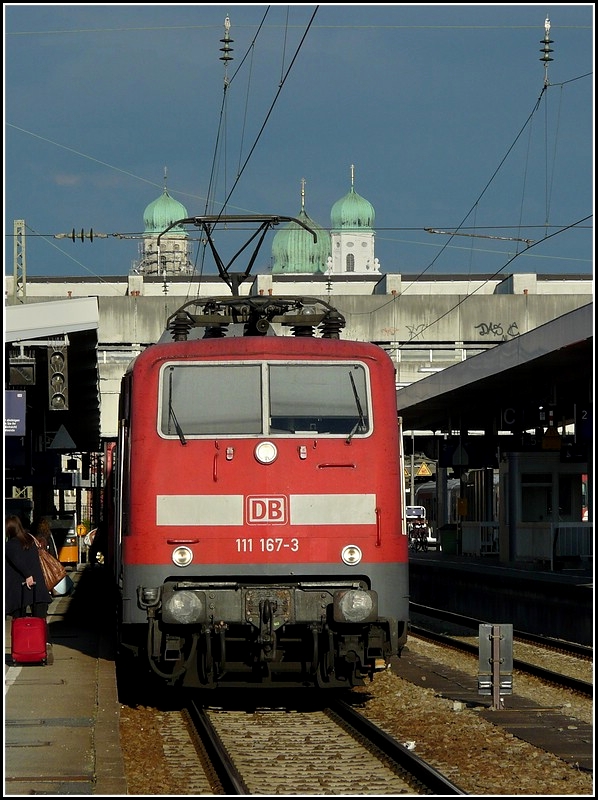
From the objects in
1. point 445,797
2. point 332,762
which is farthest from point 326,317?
point 445,797

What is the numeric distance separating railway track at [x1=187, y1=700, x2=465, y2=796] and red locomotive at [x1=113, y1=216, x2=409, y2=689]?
17.5 inches

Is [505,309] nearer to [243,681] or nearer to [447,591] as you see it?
[447,591]

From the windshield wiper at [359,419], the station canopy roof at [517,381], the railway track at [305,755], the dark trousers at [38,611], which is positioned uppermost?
the station canopy roof at [517,381]

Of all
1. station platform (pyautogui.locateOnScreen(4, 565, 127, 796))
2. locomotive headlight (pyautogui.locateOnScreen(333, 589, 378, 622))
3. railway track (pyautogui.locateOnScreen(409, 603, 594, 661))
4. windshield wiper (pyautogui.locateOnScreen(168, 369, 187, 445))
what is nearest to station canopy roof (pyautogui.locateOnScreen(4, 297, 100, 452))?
station platform (pyautogui.locateOnScreen(4, 565, 127, 796))

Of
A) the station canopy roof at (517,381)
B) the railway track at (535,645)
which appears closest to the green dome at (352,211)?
the station canopy roof at (517,381)

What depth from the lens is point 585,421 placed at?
25.6 m

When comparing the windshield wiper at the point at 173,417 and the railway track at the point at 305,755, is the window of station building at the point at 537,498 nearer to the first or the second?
the railway track at the point at 305,755

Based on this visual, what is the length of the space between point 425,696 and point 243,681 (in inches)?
105

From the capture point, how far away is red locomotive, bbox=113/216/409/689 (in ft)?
38.5

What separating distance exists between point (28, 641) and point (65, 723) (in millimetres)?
3549

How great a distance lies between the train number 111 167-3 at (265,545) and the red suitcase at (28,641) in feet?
12.9

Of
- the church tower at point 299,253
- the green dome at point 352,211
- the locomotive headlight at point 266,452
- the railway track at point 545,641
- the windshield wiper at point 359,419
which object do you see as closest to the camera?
the locomotive headlight at point 266,452

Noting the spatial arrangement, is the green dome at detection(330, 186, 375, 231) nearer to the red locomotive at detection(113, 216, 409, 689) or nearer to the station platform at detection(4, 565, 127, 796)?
the station platform at detection(4, 565, 127, 796)

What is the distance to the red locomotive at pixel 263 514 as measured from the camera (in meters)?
11.7
